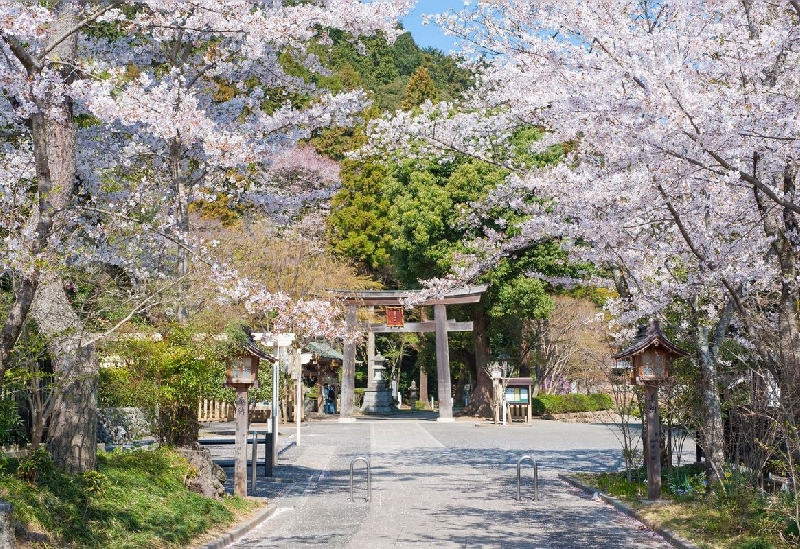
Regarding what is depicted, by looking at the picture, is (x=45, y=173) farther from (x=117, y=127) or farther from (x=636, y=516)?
(x=636, y=516)

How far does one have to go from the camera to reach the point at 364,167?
154ft

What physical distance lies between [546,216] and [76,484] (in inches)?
330

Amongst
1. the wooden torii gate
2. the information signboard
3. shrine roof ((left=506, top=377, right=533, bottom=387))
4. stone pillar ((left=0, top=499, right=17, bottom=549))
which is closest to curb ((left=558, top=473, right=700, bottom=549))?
stone pillar ((left=0, top=499, right=17, bottom=549))

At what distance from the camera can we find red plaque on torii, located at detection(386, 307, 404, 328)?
114 feet

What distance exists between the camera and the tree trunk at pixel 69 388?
9.27 meters

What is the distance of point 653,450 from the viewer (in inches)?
490

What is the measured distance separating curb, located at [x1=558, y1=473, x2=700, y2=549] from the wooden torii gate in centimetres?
1736

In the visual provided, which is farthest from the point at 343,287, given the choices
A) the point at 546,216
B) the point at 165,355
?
the point at 165,355

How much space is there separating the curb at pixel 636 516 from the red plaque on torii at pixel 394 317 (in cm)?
1868

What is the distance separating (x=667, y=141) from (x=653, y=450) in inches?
207

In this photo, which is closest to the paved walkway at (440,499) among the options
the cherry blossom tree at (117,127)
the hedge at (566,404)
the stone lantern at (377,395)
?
the cherry blossom tree at (117,127)

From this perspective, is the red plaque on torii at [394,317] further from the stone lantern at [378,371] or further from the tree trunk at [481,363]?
the stone lantern at [378,371]

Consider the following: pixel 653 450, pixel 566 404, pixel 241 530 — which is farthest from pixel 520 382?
pixel 241 530

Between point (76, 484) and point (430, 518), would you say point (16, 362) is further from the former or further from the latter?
point (430, 518)
